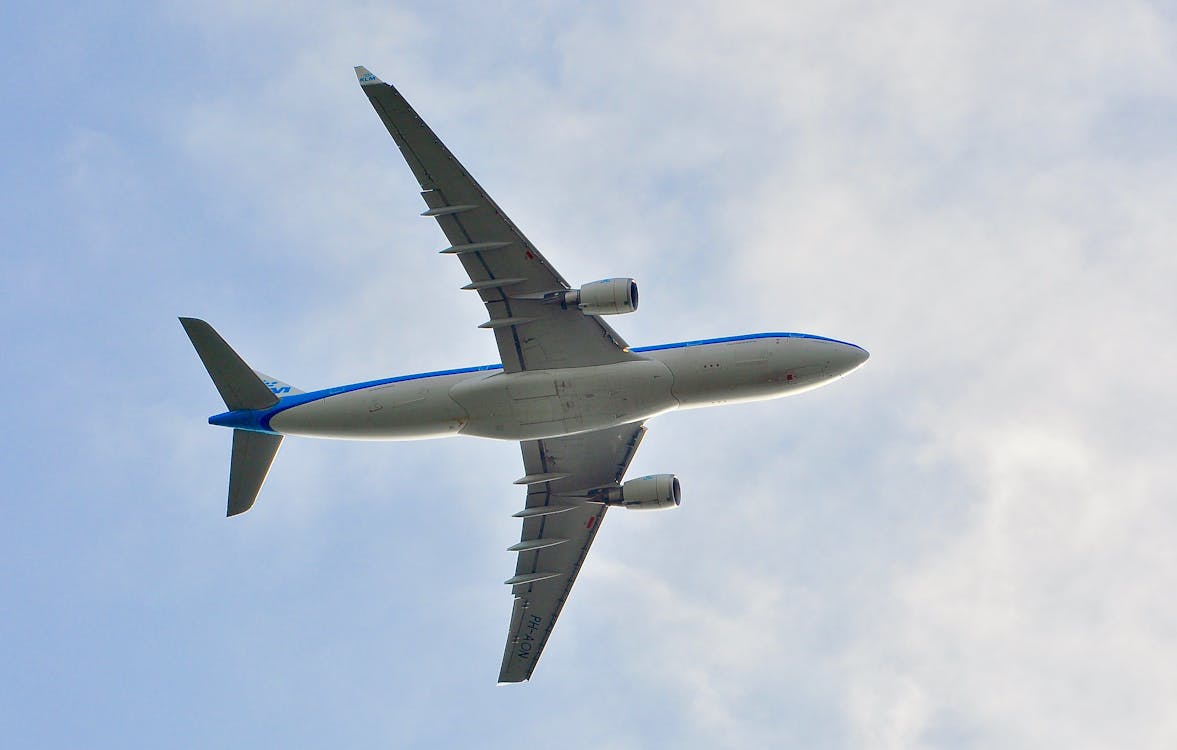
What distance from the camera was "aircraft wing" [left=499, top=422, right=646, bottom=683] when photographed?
5025cm

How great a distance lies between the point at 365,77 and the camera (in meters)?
39.6

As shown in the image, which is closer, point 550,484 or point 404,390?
point 404,390

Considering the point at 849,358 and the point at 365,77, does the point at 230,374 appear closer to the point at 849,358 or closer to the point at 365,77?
the point at 365,77

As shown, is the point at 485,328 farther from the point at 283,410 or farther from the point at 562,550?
the point at 562,550

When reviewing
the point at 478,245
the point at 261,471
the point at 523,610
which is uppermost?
the point at 478,245

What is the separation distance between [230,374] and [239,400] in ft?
3.57

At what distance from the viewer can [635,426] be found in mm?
49562

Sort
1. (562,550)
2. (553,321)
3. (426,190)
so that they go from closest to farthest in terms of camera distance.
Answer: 1. (426,190)
2. (553,321)
3. (562,550)

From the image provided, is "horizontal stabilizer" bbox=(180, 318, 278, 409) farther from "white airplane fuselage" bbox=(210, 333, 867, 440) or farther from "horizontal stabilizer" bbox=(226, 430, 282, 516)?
"horizontal stabilizer" bbox=(226, 430, 282, 516)

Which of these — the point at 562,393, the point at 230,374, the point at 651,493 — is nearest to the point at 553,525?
the point at 651,493

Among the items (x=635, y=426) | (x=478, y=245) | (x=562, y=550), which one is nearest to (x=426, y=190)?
(x=478, y=245)

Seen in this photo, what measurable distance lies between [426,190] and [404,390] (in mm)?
8075

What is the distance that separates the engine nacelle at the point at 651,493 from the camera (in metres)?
49.1

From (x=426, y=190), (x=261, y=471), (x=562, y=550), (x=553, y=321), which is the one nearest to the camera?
(x=426, y=190)
